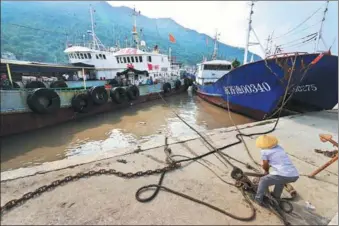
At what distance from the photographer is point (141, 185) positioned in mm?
3189

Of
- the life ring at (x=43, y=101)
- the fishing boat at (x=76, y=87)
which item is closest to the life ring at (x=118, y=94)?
the fishing boat at (x=76, y=87)

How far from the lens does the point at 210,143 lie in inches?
208

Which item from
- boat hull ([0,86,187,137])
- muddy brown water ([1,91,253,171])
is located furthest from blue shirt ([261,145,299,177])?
boat hull ([0,86,187,137])

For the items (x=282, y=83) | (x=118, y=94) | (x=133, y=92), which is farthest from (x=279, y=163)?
(x=133, y=92)

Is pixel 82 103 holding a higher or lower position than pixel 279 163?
higher

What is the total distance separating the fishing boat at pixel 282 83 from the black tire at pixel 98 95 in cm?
714

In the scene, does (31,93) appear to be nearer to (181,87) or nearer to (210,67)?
(210,67)

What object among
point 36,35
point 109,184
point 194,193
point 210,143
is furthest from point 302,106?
point 36,35

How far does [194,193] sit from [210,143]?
2382 mm

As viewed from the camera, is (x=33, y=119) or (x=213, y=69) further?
(x=213, y=69)

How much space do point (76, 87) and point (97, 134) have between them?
4115 millimetres

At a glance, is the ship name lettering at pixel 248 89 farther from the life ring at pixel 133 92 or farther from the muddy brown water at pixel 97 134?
the life ring at pixel 133 92

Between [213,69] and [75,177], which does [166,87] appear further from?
[75,177]

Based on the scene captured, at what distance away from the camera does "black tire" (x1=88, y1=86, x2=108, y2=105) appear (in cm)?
1043
